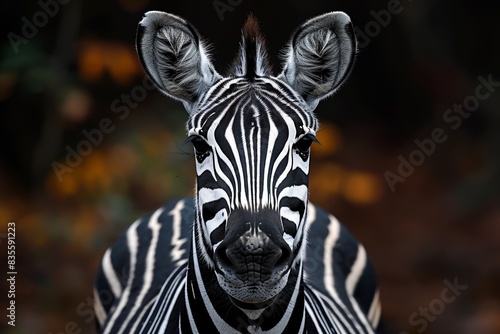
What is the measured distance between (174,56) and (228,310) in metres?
1.28

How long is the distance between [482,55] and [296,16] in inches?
118

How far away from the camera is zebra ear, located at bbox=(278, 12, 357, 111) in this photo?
14.3 ft

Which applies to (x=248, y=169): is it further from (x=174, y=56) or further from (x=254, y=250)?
(x=174, y=56)

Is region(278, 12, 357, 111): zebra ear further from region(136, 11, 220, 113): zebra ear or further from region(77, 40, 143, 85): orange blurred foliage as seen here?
region(77, 40, 143, 85): orange blurred foliage

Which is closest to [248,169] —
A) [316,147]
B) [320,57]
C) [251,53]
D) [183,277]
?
[251,53]

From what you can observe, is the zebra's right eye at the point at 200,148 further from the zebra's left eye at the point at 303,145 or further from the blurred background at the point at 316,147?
the blurred background at the point at 316,147

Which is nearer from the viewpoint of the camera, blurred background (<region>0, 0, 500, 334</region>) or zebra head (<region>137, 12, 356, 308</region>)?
zebra head (<region>137, 12, 356, 308</region>)

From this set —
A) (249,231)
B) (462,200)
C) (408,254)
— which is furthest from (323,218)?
(462,200)

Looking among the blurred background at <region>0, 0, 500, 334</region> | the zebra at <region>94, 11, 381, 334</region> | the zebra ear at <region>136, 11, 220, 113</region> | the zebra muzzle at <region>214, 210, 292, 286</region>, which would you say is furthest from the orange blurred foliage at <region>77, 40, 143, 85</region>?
the zebra muzzle at <region>214, 210, 292, 286</region>

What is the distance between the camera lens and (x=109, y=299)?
21.1 feet

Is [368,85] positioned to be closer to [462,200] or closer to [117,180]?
[462,200]

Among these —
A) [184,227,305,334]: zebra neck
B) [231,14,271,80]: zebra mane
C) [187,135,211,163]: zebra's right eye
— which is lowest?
→ [184,227,305,334]: zebra neck

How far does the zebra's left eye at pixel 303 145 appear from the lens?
13.4ft

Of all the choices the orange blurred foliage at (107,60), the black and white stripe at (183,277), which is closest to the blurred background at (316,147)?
the orange blurred foliage at (107,60)
